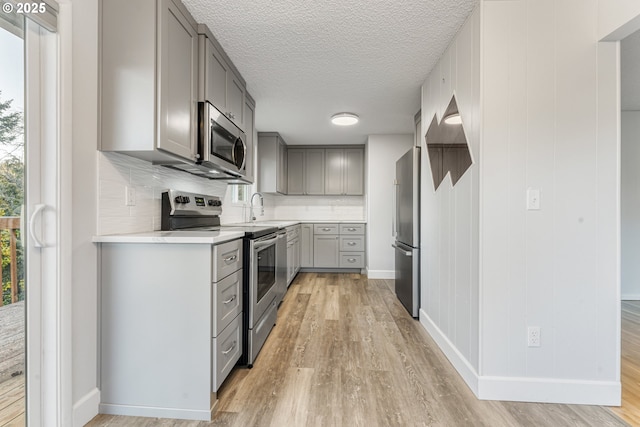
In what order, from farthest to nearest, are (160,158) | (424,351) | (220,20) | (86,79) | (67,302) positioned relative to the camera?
→ 1. (424,351)
2. (220,20)
3. (160,158)
4. (86,79)
5. (67,302)

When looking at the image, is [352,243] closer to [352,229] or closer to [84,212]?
[352,229]

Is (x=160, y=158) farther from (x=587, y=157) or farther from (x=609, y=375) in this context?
(x=609, y=375)

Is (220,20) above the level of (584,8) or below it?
above

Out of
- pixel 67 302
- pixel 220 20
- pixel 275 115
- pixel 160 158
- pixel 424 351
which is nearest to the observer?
pixel 67 302

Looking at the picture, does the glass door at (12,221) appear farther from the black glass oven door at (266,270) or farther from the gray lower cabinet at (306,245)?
the gray lower cabinet at (306,245)

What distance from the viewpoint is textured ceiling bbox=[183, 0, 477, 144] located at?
1.92m

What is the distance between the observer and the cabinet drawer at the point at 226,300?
5.32 feet

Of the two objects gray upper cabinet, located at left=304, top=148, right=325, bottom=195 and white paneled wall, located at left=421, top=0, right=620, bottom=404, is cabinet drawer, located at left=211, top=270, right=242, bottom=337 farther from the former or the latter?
gray upper cabinet, located at left=304, top=148, right=325, bottom=195

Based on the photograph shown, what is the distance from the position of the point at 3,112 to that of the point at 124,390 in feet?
4.57

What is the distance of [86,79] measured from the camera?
1.55m

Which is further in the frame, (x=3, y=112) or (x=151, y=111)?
(x=151, y=111)

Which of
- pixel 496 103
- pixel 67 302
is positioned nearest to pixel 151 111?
pixel 67 302

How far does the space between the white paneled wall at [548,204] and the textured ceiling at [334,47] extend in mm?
516

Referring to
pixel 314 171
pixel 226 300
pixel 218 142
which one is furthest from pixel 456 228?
pixel 314 171
